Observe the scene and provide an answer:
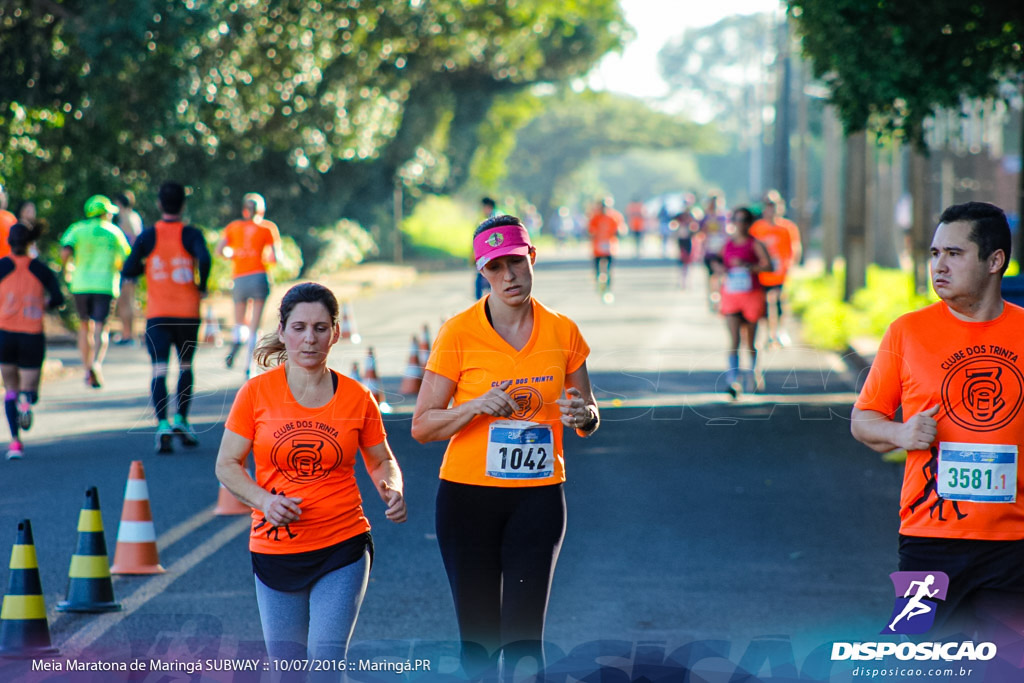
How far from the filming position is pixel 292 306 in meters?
4.60

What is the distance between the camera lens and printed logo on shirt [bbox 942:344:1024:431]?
421 centimetres

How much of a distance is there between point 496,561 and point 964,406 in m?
1.52

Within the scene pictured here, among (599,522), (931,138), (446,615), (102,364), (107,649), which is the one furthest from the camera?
(931,138)

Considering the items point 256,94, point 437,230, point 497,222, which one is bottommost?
point 437,230

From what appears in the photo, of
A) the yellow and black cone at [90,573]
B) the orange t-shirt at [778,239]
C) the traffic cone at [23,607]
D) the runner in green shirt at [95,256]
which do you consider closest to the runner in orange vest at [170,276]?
the runner in green shirt at [95,256]

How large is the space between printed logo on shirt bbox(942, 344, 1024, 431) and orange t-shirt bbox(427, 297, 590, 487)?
3.96ft

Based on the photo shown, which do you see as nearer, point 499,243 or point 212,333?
point 499,243

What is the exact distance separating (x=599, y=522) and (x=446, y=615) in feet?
7.84

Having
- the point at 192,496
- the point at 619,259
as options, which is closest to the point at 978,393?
the point at 192,496

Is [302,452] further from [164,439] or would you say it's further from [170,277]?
[164,439]

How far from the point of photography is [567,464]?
36.5 ft

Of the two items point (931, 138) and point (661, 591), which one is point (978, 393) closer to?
point (661, 591)

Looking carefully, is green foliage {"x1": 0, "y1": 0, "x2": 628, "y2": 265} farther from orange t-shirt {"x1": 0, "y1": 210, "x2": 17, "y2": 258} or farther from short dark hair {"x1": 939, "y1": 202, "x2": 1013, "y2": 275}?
short dark hair {"x1": 939, "y1": 202, "x2": 1013, "y2": 275}

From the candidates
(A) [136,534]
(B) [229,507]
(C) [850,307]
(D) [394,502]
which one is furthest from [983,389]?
(C) [850,307]
